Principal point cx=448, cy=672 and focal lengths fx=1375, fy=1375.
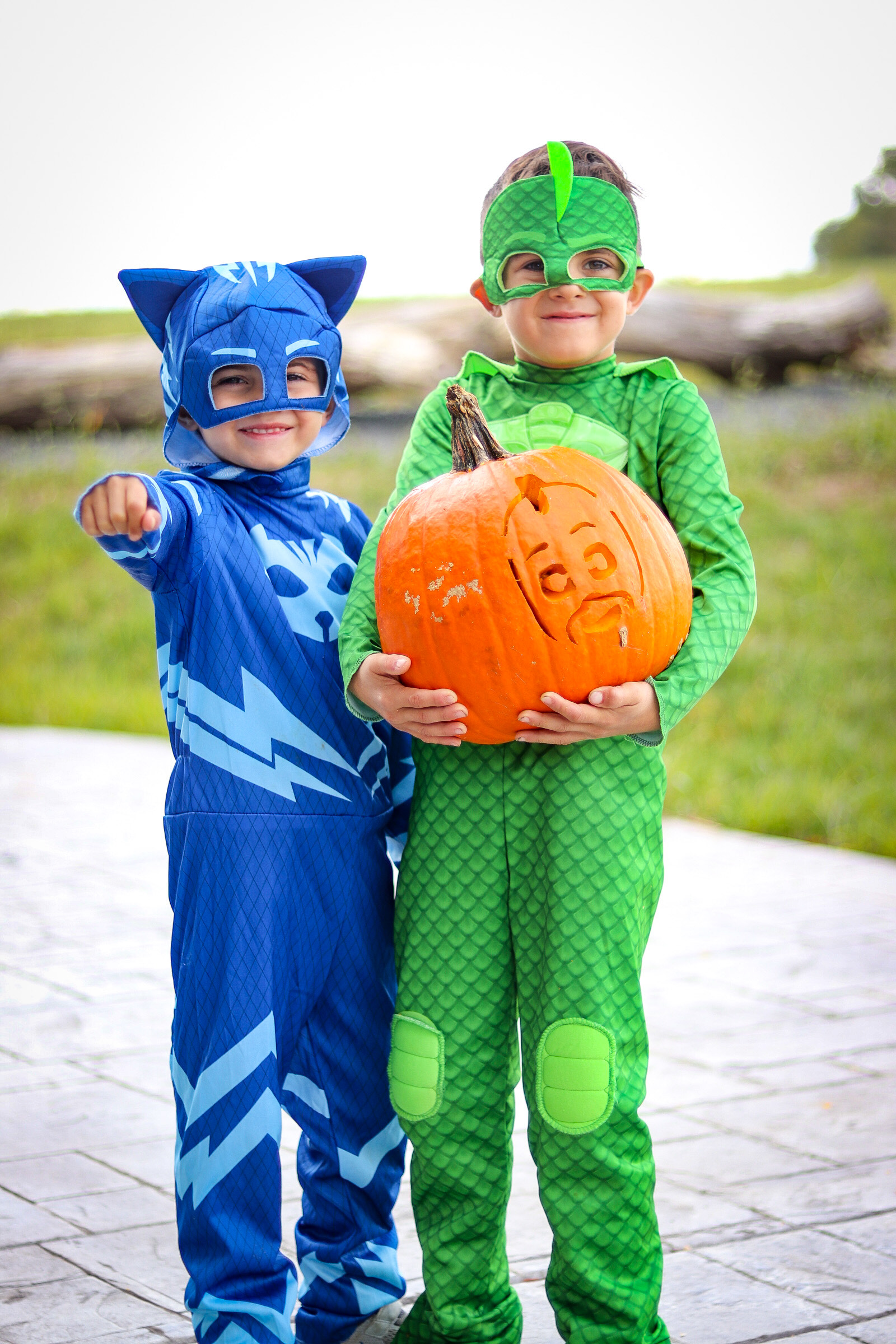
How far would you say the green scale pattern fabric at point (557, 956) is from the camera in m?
2.13

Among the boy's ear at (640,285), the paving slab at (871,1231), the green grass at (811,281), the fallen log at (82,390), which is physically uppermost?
the green grass at (811,281)

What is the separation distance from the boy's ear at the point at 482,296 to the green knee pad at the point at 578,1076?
120cm

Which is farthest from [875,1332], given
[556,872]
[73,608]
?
[73,608]

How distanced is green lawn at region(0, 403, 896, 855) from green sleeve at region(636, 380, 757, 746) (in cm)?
496

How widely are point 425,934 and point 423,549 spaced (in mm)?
631

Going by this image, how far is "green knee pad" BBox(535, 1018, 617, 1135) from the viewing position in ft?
6.91

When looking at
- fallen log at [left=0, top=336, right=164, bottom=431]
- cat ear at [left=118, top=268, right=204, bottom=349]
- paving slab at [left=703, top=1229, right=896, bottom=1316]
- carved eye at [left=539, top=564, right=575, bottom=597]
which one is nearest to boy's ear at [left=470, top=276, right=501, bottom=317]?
cat ear at [left=118, top=268, right=204, bottom=349]

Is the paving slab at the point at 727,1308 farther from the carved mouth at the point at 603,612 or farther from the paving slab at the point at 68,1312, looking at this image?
the carved mouth at the point at 603,612

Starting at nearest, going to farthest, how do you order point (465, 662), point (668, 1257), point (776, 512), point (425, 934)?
point (465, 662) → point (425, 934) → point (668, 1257) → point (776, 512)

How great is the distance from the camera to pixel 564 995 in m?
2.13

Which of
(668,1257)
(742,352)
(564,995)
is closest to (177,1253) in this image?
(668,1257)

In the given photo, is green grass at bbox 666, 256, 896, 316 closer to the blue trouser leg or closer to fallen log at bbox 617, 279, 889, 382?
fallen log at bbox 617, 279, 889, 382

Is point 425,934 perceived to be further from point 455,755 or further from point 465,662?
point 465,662

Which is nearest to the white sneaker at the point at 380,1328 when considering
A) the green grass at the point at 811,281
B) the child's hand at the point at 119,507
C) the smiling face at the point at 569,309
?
the child's hand at the point at 119,507
